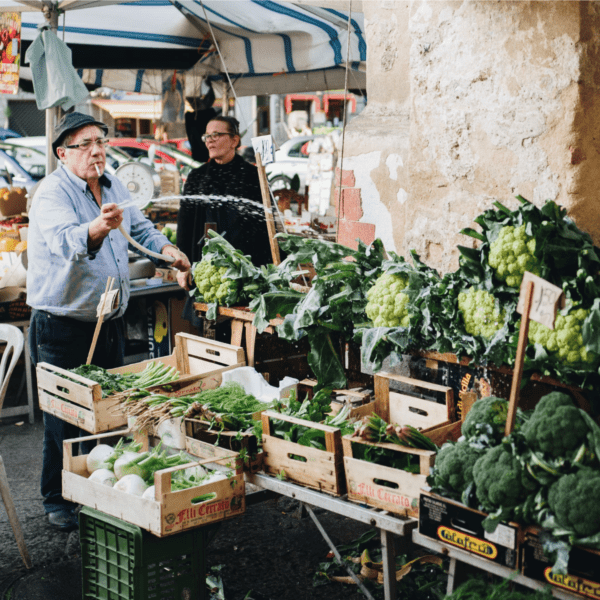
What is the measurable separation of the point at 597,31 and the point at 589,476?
1797 mm

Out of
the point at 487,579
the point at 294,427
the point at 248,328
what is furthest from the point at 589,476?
the point at 248,328

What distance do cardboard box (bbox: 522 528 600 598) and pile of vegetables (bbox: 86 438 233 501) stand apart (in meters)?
1.18

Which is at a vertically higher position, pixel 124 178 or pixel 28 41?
pixel 28 41

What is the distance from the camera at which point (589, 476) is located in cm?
206

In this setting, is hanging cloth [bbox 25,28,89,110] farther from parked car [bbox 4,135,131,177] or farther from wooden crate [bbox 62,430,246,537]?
parked car [bbox 4,135,131,177]

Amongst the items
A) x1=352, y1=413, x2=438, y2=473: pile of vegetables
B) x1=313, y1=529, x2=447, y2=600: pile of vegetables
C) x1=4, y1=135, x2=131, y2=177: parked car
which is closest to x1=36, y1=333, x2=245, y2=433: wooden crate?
x1=313, y1=529, x2=447, y2=600: pile of vegetables

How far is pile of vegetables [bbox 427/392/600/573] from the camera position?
2.02 metres

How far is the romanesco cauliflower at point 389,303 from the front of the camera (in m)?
3.08

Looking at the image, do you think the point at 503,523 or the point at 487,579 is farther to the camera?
the point at 487,579

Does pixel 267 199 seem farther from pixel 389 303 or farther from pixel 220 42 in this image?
pixel 220 42

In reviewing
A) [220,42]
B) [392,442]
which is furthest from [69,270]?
[220,42]

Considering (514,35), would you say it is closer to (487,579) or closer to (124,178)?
(487,579)

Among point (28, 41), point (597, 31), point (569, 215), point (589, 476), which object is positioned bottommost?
point (589, 476)

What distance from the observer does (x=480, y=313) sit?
9.12 feet
